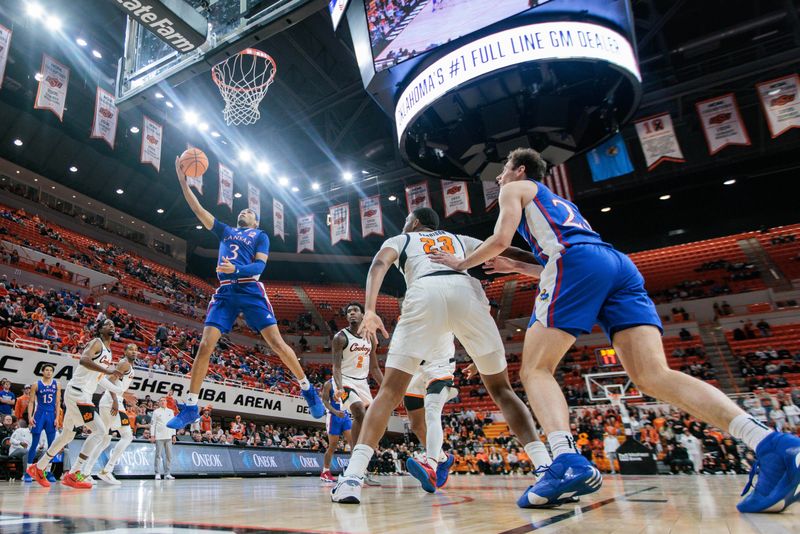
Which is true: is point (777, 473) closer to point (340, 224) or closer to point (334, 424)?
point (334, 424)

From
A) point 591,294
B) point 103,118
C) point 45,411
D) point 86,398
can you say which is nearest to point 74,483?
point 86,398

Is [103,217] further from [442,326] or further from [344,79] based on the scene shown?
[442,326]

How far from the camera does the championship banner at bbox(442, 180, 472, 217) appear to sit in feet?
49.2

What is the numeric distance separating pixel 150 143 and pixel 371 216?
21.8 ft

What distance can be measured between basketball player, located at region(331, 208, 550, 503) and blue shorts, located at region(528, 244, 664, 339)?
621mm

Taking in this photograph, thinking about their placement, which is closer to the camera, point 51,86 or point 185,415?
point 185,415

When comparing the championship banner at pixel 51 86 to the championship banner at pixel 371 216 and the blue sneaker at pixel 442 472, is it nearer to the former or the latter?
the championship banner at pixel 371 216

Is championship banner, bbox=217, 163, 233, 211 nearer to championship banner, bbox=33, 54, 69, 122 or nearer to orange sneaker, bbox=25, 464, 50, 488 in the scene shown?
championship banner, bbox=33, 54, 69, 122

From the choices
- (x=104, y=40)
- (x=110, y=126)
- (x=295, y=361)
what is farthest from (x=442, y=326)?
(x=104, y=40)

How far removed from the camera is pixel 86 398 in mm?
6023

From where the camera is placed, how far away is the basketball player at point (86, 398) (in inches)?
231

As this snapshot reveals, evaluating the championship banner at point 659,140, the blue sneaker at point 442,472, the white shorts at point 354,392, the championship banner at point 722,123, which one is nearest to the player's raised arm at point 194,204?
the white shorts at point 354,392

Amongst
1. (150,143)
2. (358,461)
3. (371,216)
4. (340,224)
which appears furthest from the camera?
(340,224)

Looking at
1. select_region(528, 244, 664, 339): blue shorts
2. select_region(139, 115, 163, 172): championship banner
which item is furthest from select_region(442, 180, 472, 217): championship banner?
select_region(528, 244, 664, 339): blue shorts
